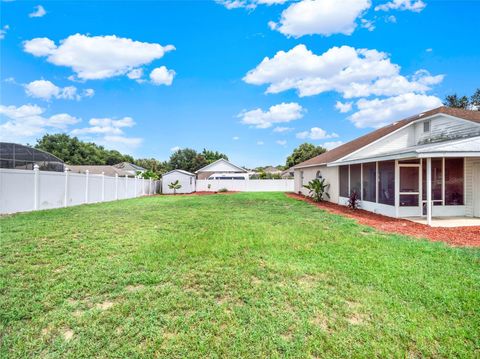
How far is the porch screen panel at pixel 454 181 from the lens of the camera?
1004 centimetres

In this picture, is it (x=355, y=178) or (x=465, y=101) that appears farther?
(x=465, y=101)

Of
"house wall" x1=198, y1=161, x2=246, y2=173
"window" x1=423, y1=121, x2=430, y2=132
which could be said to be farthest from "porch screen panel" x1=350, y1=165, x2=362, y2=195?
"house wall" x1=198, y1=161, x2=246, y2=173

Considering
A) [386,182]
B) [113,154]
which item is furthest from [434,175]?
[113,154]

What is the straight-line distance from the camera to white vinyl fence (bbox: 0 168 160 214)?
30.2 ft

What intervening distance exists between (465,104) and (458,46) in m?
25.5

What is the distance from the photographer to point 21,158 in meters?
15.9

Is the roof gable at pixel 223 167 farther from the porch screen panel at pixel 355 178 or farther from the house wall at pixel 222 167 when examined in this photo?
the porch screen panel at pixel 355 178

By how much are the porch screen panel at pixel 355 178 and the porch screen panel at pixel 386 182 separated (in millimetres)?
1670

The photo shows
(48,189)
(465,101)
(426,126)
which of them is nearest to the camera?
(48,189)

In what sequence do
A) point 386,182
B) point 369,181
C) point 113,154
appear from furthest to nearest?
point 113,154 < point 369,181 < point 386,182

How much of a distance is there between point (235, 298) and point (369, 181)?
1090 centimetres

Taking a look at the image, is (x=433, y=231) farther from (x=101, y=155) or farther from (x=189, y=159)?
(x=101, y=155)

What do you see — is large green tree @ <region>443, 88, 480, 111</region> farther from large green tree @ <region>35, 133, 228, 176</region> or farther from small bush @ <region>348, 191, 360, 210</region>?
large green tree @ <region>35, 133, 228, 176</region>

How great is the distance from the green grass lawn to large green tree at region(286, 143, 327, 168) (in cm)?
4252
